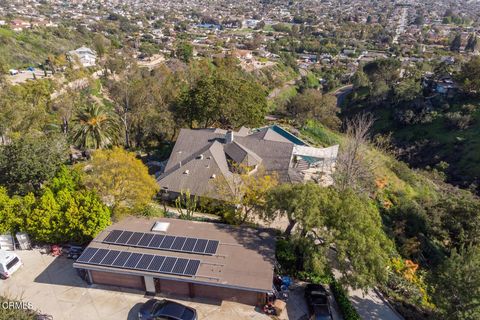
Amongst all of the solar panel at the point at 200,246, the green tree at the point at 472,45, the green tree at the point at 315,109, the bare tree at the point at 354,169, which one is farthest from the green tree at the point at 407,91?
the green tree at the point at 472,45

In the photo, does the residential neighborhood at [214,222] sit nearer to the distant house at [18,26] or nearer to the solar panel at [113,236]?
the solar panel at [113,236]

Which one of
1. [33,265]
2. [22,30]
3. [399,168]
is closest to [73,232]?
[33,265]

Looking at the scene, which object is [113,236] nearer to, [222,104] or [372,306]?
[372,306]

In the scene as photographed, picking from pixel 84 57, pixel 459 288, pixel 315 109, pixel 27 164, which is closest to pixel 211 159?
pixel 27 164

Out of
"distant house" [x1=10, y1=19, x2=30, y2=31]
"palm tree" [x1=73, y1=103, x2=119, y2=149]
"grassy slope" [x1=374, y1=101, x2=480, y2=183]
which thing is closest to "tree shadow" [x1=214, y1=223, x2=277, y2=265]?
"palm tree" [x1=73, y1=103, x2=119, y2=149]

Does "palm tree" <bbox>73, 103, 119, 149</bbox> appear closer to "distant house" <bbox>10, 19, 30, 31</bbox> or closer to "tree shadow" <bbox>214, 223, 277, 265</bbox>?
"tree shadow" <bbox>214, 223, 277, 265</bbox>

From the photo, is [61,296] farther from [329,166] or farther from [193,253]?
[329,166]
